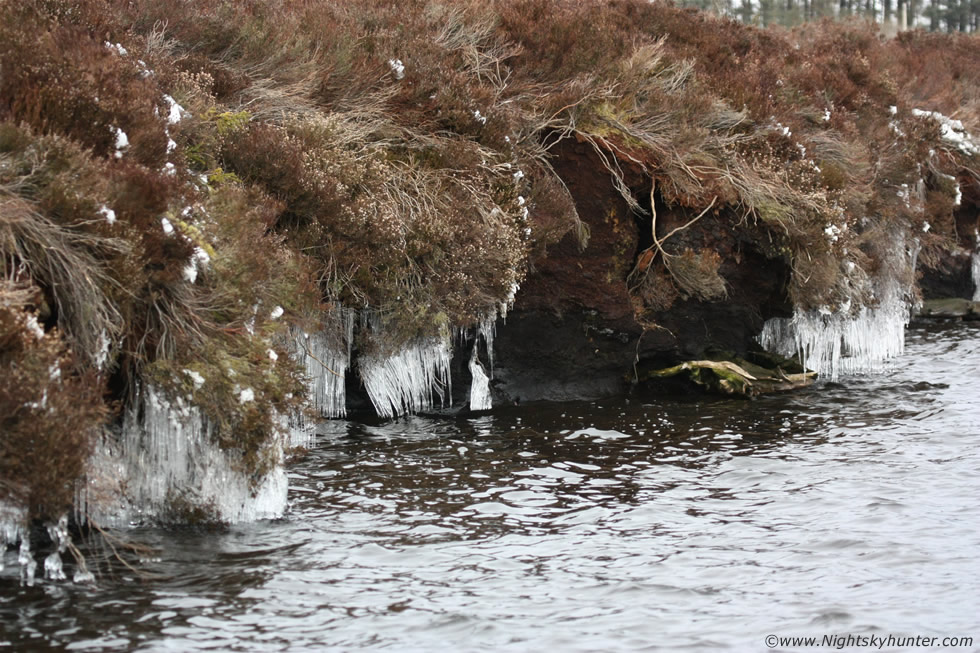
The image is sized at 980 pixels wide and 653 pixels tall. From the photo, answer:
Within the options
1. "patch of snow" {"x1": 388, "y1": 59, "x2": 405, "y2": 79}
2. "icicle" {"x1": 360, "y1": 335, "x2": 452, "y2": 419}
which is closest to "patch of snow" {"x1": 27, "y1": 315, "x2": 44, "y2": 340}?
"icicle" {"x1": 360, "y1": 335, "x2": 452, "y2": 419}

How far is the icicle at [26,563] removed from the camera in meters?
7.12

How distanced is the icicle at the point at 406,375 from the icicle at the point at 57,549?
5087mm

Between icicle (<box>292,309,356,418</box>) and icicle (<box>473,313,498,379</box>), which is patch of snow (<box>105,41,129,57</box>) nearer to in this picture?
icicle (<box>292,309,356,418</box>)

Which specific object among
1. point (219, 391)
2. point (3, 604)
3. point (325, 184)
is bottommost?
point (3, 604)

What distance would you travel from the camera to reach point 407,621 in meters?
7.08

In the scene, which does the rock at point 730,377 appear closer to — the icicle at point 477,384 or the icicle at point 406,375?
the icicle at point 477,384

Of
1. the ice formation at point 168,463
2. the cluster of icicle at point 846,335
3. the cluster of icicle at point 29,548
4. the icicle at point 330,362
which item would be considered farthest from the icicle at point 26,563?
the cluster of icicle at point 846,335

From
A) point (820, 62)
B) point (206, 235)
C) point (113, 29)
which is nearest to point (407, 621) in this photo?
point (206, 235)

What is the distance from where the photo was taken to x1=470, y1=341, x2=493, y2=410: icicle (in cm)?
1305

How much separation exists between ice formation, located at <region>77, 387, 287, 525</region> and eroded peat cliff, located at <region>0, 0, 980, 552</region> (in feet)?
0.08

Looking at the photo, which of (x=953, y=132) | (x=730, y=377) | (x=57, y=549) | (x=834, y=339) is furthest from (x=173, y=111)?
(x=953, y=132)

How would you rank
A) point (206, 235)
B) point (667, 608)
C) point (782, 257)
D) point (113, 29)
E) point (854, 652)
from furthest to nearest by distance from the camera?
1. point (782, 257)
2. point (113, 29)
3. point (206, 235)
4. point (667, 608)
5. point (854, 652)

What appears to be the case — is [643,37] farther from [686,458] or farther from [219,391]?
[219,391]

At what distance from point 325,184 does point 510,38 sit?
613cm
